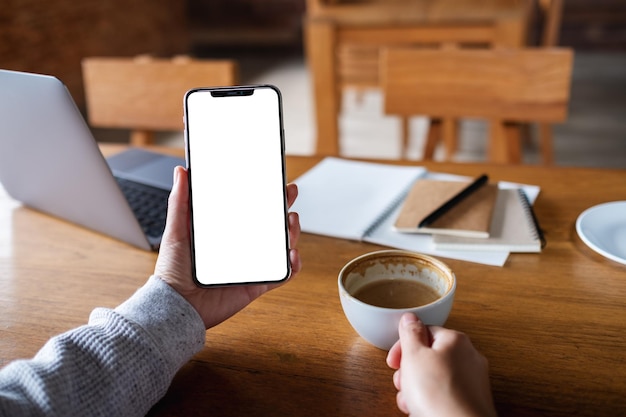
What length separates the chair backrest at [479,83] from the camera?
1.09m

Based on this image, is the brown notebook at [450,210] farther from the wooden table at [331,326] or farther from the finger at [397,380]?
the finger at [397,380]

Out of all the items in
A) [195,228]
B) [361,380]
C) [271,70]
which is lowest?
[271,70]

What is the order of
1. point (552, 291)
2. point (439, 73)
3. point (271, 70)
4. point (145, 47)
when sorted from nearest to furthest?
point (552, 291) < point (439, 73) < point (145, 47) < point (271, 70)

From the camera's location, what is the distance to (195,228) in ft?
1.75

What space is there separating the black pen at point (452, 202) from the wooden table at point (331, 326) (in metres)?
0.06

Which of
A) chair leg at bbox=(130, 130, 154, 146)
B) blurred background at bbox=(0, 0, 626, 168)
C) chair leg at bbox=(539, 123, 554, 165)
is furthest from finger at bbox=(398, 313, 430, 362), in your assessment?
blurred background at bbox=(0, 0, 626, 168)

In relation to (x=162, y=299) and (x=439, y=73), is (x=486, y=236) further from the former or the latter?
(x=439, y=73)

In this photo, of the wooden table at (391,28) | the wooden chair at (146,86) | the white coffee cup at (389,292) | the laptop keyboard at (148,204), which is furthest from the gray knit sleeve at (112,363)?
the wooden table at (391,28)

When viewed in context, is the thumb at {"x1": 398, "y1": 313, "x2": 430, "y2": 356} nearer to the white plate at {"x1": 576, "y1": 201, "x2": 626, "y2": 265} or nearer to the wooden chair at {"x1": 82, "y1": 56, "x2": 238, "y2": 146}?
the white plate at {"x1": 576, "y1": 201, "x2": 626, "y2": 265}

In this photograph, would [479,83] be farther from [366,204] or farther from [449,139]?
[449,139]

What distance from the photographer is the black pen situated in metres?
0.71

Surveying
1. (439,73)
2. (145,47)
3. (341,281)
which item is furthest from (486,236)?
(145,47)

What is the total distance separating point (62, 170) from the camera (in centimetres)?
71

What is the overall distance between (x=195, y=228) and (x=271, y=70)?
4161mm
